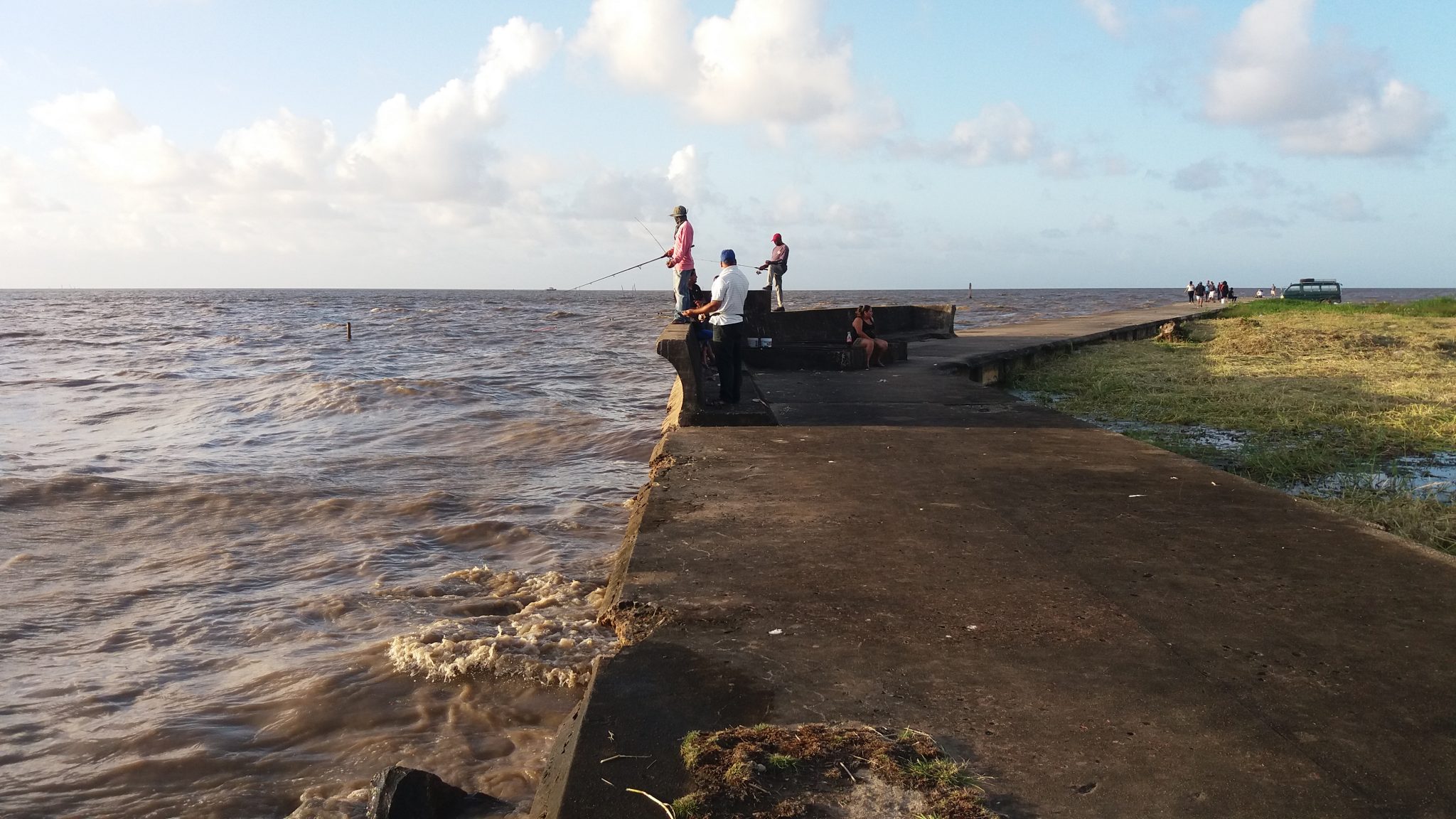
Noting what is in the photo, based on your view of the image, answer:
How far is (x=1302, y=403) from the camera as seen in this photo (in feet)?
31.8

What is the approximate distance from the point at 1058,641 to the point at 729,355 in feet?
17.5

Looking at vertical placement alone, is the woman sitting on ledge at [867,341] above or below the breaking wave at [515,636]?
above

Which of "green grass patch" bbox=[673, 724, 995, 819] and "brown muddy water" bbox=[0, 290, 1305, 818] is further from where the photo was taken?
"brown muddy water" bbox=[0, 290, 1305, 818]

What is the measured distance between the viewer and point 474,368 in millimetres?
20797

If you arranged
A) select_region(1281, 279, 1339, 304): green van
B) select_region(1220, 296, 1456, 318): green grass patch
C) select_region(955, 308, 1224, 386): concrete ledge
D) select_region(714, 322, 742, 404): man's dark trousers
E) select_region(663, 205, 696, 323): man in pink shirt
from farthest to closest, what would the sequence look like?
select_region(1281, 279, 1339, 304): green van
select_region(1220, 296, 1456, 318): green grass patch
select_region(955, 308, 1224, 386): concrete ledge
select_region(663, 205, 696, 323): man in pink shirt
select_region(714, 322, 742, 404): man's dark trousers

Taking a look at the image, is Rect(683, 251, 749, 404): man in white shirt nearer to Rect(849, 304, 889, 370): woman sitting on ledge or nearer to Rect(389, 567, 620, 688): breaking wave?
Rect(389, 567, 620, 688): breaking wave

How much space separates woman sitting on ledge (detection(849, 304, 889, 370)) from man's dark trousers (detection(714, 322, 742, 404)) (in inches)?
160

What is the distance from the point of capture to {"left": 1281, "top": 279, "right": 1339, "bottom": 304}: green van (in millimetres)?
34781

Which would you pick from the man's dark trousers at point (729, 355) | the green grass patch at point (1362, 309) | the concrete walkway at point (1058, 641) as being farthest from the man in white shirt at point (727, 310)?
the green grass patch at point (1362, 309)

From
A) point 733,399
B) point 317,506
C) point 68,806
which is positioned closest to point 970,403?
point 733,399

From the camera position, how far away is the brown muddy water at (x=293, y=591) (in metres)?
3.65

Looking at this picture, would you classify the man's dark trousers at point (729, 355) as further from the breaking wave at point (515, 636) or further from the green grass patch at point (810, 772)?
the green grass patch at point (810, 772)

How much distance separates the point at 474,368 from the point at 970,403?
1423 centimetres

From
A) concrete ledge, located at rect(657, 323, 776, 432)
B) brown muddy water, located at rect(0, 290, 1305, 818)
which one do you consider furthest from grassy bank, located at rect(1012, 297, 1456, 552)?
brown muddy water, located at rect(0, 290, 1305, 818)
